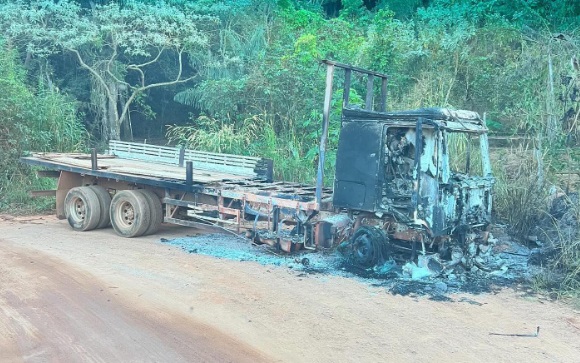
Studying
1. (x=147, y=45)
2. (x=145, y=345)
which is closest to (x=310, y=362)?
(x=145, y=345)

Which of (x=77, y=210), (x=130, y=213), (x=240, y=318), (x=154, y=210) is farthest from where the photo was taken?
(x=77, y=210)

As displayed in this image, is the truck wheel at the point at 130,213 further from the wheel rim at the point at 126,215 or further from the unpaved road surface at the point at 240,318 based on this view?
the unpaved road surface at the point at 240,318

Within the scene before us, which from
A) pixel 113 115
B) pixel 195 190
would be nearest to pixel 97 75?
pixel 113 115

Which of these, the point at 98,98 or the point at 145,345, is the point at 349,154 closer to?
the point at 145,345

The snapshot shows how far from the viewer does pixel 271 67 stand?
1648 cm

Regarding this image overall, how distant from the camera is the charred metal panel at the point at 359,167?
7730mm

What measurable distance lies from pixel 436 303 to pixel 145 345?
3360 millimetres

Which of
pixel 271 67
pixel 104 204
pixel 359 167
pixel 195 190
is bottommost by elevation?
pixel 104 204

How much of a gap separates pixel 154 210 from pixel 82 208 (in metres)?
1.71

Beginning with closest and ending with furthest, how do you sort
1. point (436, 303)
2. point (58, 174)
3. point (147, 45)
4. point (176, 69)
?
point (436, 303)
point (58, 174)
point (147, 45)
point (176, 69)

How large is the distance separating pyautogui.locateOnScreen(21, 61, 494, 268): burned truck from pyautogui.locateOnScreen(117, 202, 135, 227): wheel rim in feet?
0.06

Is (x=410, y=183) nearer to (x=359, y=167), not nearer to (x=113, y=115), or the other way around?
(x=359, y=167)

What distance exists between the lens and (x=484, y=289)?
7094 millimetres

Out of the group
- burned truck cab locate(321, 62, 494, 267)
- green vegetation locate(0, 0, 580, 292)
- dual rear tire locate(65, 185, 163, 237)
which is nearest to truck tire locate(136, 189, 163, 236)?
dual rear tire locate(65, 185, 163, 237)
